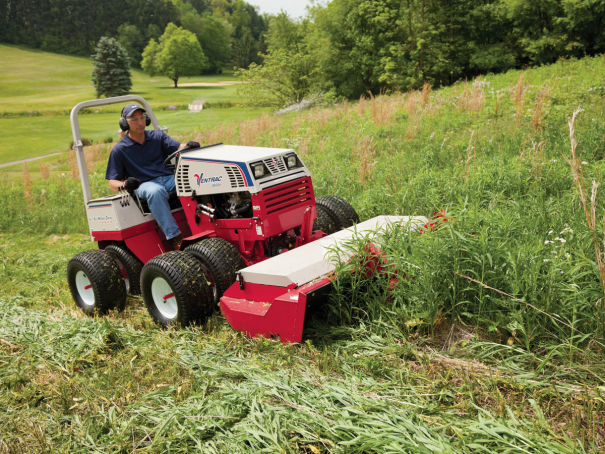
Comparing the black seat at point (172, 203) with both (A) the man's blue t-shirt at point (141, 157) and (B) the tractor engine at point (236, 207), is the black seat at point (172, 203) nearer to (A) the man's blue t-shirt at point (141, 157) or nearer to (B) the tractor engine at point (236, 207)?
(A) the man's blue t-shirt at point (141, 157)

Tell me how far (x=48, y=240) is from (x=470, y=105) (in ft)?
29.0

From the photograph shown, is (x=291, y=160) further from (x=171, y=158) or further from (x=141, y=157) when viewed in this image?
(x=141, y=157)

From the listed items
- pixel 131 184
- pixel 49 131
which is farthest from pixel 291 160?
pixel 49 131

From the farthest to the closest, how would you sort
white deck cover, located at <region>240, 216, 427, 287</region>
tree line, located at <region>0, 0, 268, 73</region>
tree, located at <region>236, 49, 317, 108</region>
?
1. tree line, located at <region>0, 0, 268, 73</region>
2. tree, located at <region>236, 49, 317, 108</region>
3. white deck cover, located at <region>240, 216, 427, 287</region>

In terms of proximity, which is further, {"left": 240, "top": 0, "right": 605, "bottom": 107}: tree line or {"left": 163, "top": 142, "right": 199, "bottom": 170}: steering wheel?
{"left": 240, "top": 0, "right": 605, "bottom": 107}: tree line

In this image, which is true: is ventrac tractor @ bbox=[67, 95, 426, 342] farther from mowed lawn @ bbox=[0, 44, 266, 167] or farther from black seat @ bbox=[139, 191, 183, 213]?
mowed lawn @ bbox=[0, 44, 266, 167]

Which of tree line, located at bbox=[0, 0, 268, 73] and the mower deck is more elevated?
tree line, located at bbox=[0, 0, 268, 73]

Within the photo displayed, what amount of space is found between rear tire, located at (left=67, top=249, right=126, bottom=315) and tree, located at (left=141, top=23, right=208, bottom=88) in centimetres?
2954

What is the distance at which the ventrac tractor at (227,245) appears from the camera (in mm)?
3545

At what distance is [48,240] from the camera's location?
8258 millimetres

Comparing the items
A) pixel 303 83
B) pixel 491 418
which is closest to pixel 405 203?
pixel 491 418

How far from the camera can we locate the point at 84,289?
492 cm

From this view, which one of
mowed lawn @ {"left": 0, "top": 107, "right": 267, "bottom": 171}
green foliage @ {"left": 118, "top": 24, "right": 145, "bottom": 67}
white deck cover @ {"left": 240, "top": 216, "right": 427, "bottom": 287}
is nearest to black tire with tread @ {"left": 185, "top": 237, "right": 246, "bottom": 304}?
white deck cover @ {"left": 240, "top": 216, "right": 427, "bottom": 287}

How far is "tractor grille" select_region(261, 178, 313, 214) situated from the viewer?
4.03 m
